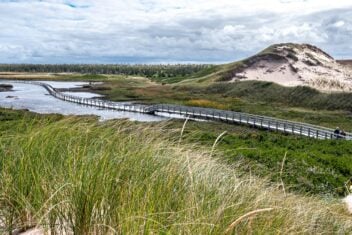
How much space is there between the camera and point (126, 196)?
4012mm

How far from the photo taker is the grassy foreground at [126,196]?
142 inches

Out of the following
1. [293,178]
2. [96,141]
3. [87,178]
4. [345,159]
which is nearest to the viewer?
[87,178]

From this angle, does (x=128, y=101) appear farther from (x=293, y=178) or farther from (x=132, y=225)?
(x=132, y=225)

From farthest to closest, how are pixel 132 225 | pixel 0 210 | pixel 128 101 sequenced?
pixel 128 101 < pixel 0 210 < pixel 132 225

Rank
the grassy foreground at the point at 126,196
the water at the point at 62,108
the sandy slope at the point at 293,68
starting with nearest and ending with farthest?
the grassy foreground at the point at 126,196 < the water at the point at 62,108 < the sandy slope at the point at 293,68

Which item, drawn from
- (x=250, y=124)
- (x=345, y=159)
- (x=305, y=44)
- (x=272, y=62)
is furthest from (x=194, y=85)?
(x=345, y=159)

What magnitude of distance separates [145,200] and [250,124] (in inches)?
1569

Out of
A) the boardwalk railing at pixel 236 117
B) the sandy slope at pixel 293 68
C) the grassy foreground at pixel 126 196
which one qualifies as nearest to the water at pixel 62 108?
the boardwalk railing at pixel 236 117

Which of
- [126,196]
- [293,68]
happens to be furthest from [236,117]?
[293,68]

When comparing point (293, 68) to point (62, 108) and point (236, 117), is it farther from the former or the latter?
point (62, 108)

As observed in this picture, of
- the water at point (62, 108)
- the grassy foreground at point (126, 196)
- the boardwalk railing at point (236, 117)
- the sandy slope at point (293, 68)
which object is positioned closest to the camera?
the grassy foreground at point (126, 196)

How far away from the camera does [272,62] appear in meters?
93.7

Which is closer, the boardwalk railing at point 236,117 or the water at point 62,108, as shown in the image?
the boardwalk railing at point 236,117

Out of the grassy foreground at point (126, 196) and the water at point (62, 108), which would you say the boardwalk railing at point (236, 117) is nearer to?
the water at point (62, 108)
